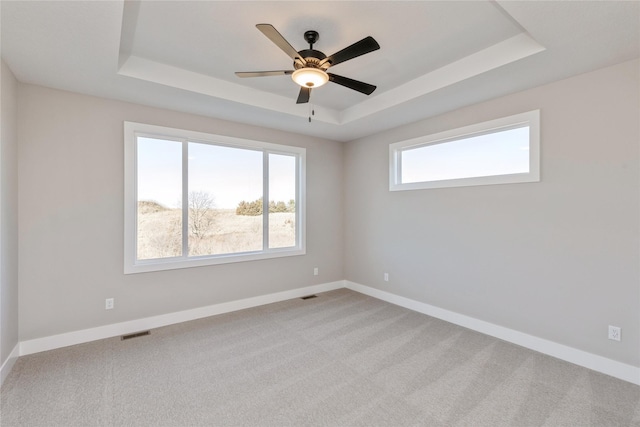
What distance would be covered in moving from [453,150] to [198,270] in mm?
3616

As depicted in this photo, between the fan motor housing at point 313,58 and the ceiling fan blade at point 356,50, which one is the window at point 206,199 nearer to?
the fan motor housing at point 313,58

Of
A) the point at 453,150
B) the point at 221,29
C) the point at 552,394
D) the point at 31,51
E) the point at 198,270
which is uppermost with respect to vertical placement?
the point at 221,29

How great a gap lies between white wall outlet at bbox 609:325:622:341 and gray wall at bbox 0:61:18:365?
16.6 ft

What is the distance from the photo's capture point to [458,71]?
9.29 feet

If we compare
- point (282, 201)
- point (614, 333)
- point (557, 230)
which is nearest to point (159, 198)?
point (282, 201)

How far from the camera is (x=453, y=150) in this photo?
3.75 m

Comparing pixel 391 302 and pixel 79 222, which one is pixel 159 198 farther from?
pixel 391 302

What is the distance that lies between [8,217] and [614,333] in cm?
530

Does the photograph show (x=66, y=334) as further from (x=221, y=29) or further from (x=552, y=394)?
(x=552, y=394)

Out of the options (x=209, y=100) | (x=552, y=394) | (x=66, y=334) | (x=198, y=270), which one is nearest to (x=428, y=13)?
(x=209, y=100)

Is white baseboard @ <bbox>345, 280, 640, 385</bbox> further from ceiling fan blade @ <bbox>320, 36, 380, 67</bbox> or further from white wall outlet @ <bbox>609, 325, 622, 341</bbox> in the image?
ceiling fan blade @ <bbox>320, 36, 380, 67</bbox>

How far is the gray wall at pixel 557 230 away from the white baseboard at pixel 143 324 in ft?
7.11

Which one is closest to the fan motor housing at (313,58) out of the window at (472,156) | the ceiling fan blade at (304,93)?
the ceiling fan blade at (304,93)

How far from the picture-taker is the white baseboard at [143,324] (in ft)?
9.53
